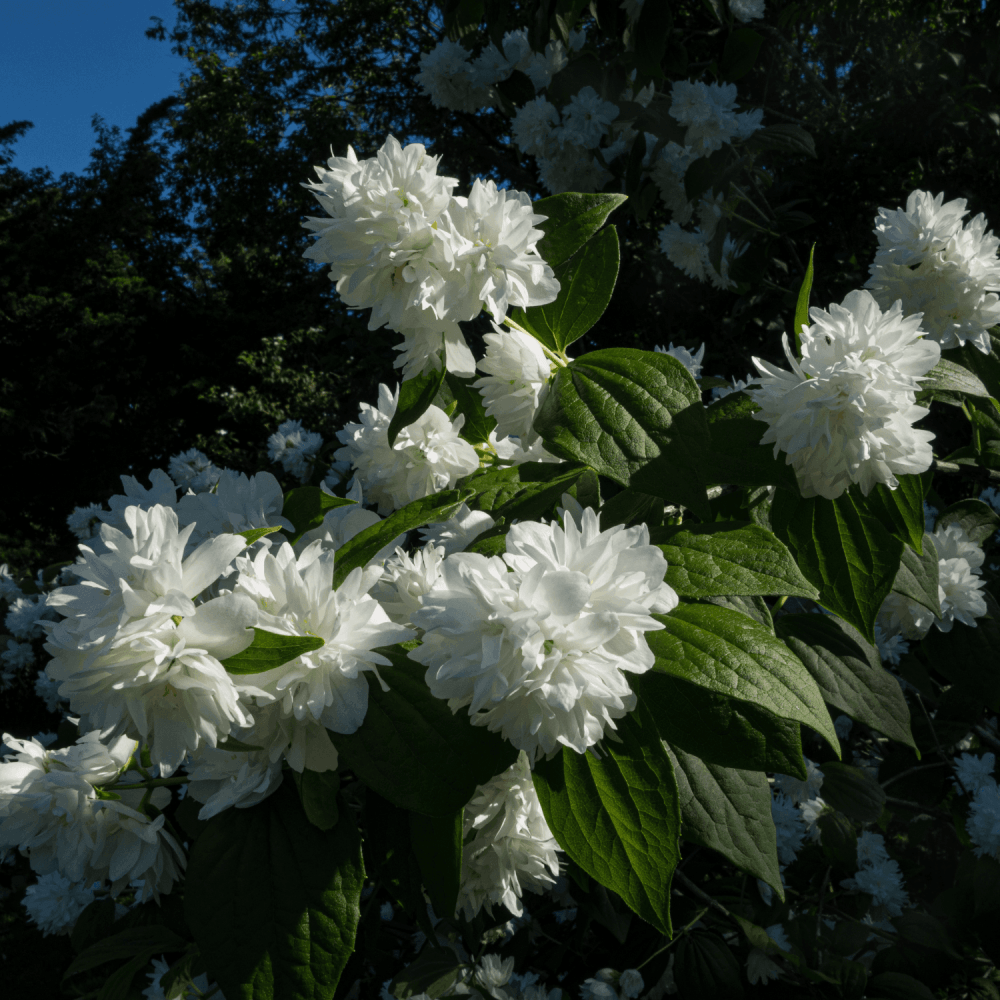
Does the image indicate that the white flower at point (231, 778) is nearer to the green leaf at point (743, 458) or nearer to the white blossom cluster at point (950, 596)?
the green leaf at point (743, 458)

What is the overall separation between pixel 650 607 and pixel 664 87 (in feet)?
12.6

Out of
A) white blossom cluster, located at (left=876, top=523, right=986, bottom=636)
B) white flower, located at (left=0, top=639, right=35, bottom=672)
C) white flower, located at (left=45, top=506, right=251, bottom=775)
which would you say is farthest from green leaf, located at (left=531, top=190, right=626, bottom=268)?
white flower, located at (left=0, top=639, right=35, bottom=672)

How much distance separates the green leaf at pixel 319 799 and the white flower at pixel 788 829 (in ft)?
6.12

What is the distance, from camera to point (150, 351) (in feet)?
45.6

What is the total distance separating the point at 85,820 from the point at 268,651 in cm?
45

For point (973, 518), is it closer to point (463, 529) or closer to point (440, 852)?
point (463, 529)

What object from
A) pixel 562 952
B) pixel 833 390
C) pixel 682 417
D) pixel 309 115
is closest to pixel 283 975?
pixel 682 417

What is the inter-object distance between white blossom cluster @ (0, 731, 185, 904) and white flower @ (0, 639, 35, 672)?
12.6 feet

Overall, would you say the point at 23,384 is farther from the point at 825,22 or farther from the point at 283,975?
the point at 283,975

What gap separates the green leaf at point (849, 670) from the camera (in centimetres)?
109

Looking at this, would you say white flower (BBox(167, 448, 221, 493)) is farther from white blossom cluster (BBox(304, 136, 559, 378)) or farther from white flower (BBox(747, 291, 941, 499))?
white flower (BBox(747, 291, 941, 499))

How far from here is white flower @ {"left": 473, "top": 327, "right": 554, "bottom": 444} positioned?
39.4 inches

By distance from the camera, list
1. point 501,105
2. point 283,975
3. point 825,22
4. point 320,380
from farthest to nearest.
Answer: point 320,380 < point 825,22 < point 501,105 < point 283,975

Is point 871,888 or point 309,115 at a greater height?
point 309,115
